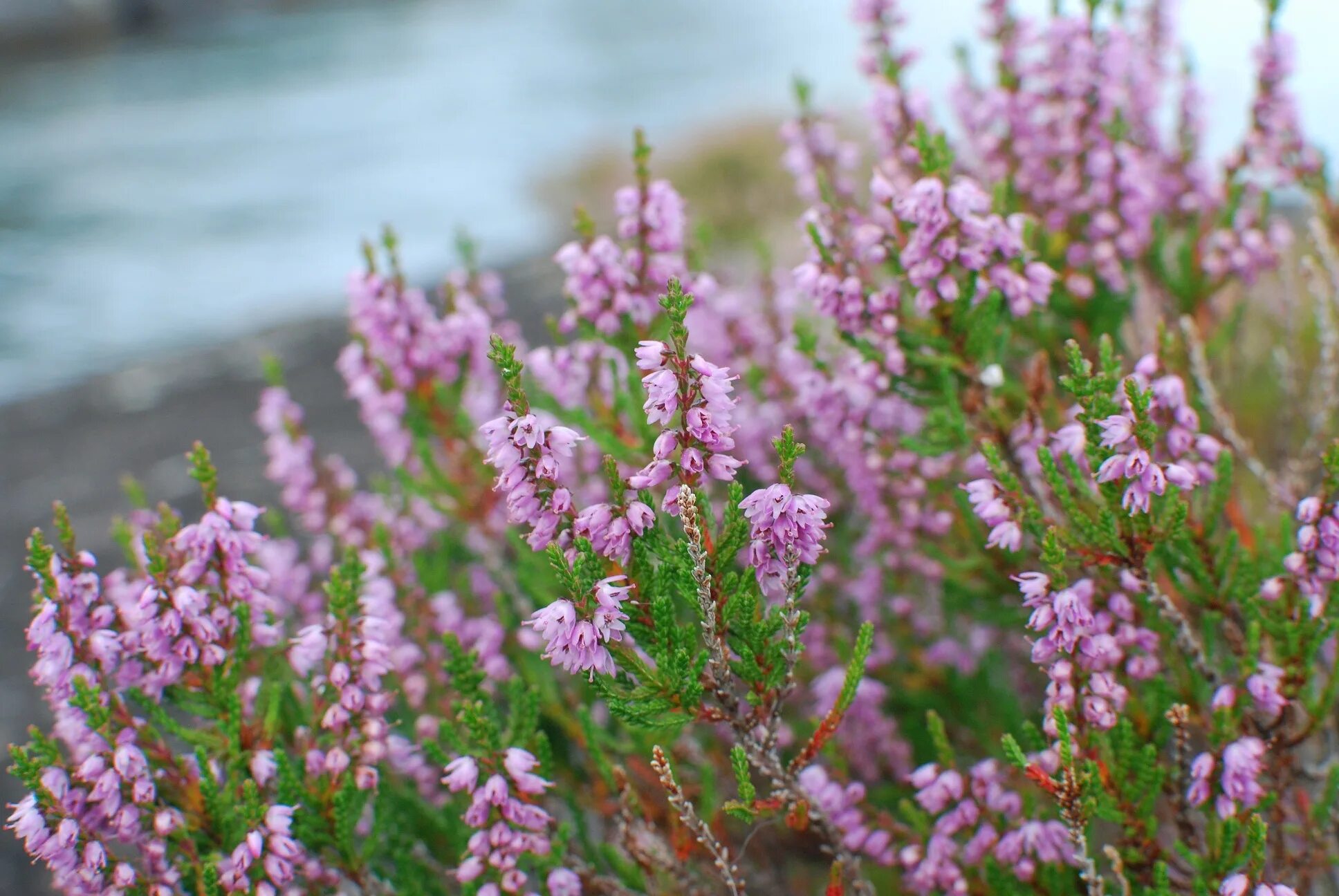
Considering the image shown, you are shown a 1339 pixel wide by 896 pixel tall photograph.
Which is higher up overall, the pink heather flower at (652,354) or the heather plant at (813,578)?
the pink heather flower at (652,354)

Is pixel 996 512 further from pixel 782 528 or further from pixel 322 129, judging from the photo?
pixel 322 129

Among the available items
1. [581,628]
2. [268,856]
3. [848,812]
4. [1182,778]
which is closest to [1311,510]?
[1182,778]

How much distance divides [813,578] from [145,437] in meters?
7.15

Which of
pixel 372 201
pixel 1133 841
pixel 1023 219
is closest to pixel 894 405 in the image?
pixel 1023 219

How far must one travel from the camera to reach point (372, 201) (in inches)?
808

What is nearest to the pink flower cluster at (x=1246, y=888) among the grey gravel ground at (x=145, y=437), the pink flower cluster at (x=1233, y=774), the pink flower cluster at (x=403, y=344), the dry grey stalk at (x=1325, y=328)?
the pink flower cluster at (x=1233, y=774)

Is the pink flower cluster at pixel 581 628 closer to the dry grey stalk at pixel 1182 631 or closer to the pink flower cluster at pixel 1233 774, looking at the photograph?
the dry grey stalk at pixel 1182 631

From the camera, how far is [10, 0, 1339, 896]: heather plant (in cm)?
213

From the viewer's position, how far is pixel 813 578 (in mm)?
3732

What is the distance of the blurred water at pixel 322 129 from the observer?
571 inches

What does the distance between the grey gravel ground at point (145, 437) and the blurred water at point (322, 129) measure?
1.53 meters

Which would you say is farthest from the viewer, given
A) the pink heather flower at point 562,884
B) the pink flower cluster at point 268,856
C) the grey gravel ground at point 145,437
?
the grey gravel ground at point 145,437

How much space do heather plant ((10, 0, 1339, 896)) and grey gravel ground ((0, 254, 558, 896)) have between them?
3133 mm

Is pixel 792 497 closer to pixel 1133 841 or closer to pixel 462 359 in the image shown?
pixel 1133 841
